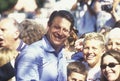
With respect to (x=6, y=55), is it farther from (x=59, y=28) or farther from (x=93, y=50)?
(x=93, y=50)

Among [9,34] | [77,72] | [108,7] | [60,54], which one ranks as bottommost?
[77,72]

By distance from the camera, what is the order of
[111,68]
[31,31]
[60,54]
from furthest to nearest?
[31,31]
[60,54]
[111,68]

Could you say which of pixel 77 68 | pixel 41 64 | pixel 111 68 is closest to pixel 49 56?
pixel 41 64

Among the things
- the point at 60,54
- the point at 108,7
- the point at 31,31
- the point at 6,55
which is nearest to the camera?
the point at 60,54

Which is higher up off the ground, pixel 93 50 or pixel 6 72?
pixel 93 50

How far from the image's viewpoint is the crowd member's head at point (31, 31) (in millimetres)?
3510

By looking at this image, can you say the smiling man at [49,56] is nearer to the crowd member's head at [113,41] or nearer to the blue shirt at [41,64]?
the blue shirt at [41,64]

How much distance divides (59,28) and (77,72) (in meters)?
0.29

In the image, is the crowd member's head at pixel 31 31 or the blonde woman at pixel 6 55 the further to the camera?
the crowd member's head at pixel 31 31

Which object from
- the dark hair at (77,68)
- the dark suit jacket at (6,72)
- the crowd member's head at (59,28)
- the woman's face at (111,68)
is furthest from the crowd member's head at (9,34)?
the woman's face at (111,68)

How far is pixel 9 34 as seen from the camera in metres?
3.48

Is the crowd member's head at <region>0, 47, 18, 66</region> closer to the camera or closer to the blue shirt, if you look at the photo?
the blue shirt

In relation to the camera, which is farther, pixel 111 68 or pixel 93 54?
pixel 93 54

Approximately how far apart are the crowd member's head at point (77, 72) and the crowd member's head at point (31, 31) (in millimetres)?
448
